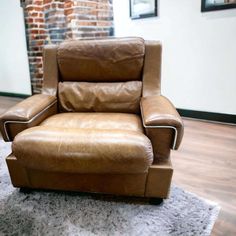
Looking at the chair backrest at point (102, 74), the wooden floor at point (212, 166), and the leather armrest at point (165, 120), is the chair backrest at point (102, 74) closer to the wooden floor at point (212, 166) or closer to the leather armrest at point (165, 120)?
the leather armrest at point (165, 120)

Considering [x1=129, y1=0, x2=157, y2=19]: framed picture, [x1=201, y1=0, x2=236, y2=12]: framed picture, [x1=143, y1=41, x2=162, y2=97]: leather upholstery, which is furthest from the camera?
[x1=129, y1=0, x2=157, y2=19]: framed picture

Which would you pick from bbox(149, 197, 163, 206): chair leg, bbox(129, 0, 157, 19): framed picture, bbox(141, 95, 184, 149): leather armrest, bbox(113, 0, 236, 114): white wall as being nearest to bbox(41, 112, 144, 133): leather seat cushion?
bbox(141, 95, 184, 149): leather armrest

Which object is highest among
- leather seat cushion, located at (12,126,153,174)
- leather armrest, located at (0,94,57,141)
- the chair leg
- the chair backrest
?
the chair backrest

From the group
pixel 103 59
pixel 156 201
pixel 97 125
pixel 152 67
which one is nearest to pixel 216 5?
pixel 152 67

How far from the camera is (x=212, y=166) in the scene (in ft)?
6.22

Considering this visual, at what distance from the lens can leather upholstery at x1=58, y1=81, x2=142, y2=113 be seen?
1.80 metres

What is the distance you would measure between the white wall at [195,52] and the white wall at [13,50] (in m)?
1.79

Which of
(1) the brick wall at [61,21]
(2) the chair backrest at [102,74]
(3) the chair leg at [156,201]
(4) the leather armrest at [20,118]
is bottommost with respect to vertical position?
(3) the chair leg at [156,201]

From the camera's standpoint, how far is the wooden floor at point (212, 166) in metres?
1.43

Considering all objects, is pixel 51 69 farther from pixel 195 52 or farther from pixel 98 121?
pixel 195 52

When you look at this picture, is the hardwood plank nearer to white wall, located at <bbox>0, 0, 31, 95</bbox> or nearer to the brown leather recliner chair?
the brown leather recliner chair

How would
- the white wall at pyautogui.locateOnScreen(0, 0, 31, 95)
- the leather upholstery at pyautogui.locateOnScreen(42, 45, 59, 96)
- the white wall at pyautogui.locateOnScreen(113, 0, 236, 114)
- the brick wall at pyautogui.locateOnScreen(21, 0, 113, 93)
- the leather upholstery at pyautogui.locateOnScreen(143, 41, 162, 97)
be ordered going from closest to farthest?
the leather upholstery at pyautogui.locateOnScreen(143, 41, 162, 97) → the leather upholstery at pyautogui.locateOnScreen(42, 45, 59, 96) → the white wall at pyautogui.locateOnScreen(113, 0, 236, 114) → the brick wall at pyautogui.locateOnScreen(21, 0, 113, 93) → the white wall at pyautogui.locateOnScreen(0, 0, 31, 95)

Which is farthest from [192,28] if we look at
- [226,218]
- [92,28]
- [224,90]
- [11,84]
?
[11,84]

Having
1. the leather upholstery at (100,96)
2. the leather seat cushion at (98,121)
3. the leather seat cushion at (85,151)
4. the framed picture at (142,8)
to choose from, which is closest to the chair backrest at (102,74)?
the leather upholstery at (100,96)
